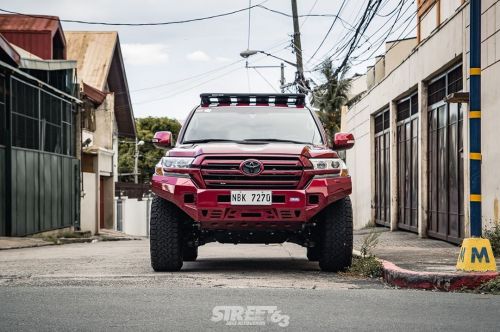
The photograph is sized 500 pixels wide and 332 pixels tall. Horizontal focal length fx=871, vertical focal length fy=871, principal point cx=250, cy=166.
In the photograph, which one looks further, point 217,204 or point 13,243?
point 13,243

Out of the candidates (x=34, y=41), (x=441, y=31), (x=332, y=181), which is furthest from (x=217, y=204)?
(x=34, y=41)

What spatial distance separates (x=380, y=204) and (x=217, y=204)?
668 inches

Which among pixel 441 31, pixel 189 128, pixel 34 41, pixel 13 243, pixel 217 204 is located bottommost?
pixel 13 243

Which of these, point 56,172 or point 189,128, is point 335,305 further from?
point 56,172

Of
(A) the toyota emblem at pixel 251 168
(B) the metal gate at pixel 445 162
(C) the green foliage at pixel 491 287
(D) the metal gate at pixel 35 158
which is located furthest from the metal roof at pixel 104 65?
(C) the green foliage at pixel 491 287

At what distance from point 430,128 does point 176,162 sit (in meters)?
9.80

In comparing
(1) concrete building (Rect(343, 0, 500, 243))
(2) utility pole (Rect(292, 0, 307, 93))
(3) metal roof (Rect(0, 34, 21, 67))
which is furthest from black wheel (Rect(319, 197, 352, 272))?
(2) utility pole (Rect(292, 0, 307, 93))

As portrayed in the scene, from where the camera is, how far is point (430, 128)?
59.9 ft

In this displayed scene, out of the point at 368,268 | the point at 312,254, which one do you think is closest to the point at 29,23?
the point at 312,254

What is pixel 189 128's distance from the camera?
35.2ft

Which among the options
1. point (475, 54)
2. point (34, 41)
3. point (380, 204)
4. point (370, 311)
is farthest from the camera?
point (34, 41)

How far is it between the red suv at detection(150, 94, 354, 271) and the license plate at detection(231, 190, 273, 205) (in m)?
0.01

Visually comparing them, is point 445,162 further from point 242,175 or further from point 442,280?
point 442,280

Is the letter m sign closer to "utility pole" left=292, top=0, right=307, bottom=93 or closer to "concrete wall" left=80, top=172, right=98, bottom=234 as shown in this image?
"utility pole" left=292, top=0, right=307, bottom=93
